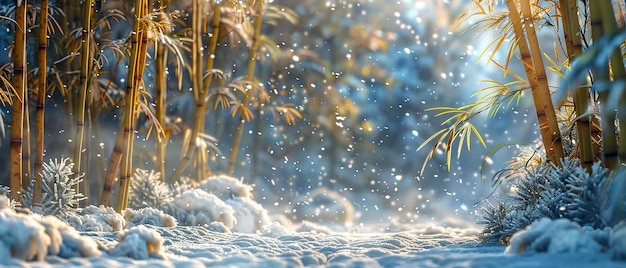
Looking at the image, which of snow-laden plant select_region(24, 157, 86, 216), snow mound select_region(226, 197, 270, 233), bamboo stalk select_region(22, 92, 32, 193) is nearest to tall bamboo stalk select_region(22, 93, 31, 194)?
bamboo stalk select_region(22, 92, 32, 193)

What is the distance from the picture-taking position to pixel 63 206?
262cm

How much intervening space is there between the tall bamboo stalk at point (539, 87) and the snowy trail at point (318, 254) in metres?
0.46

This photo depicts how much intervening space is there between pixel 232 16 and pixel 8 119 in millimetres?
1593

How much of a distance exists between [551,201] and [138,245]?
1.29 m

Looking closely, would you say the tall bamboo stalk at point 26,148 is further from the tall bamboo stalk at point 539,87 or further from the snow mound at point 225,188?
the tall bamboo stalk at point 539,87

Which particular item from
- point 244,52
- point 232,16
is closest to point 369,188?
point 244,52

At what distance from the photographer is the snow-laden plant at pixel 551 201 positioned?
6.09ft

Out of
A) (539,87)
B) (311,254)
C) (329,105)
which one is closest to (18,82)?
(311,254)

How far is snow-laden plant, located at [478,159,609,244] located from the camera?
1856mm

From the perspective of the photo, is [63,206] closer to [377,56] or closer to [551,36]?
[377,56]

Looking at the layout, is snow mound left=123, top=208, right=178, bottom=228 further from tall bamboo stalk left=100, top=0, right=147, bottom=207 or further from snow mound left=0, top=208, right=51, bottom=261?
snow mound left=0, top=208, right=51, bottom=261

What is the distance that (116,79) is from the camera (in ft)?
15.0

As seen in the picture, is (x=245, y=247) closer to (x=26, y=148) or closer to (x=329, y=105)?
(x=26, y=148)

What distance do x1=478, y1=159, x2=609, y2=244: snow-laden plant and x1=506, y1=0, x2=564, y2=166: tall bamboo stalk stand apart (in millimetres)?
73
